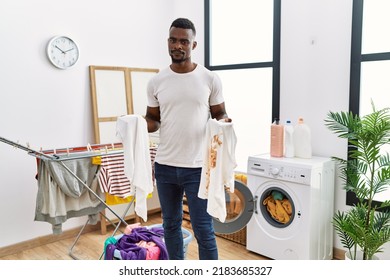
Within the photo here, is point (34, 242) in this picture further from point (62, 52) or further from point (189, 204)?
point (189, 204)

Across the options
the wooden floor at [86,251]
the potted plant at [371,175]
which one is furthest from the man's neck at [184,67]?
the wooden floor at [86,251]

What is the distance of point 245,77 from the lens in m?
3.39

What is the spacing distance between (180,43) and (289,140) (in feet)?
4.65

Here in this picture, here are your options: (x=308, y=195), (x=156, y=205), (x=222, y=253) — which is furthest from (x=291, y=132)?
(x=156, y=205)

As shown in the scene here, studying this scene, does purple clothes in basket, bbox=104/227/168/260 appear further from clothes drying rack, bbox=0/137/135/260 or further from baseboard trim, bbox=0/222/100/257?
baseboard trim, bbox=0/222/100/257

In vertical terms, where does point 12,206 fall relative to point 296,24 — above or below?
below

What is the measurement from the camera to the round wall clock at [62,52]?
2.95 metres

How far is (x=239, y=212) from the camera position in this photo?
277 cm

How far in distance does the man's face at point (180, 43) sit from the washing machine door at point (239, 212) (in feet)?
4.33

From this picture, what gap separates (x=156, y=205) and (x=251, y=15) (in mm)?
2197

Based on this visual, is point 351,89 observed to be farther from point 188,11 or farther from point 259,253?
point 188,11

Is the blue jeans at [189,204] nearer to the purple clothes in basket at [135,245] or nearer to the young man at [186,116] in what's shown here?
the young man at [186,116]

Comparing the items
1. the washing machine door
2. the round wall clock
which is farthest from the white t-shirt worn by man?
the round wall clock

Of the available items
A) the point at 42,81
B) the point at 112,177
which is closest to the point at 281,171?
the point at 112,177
